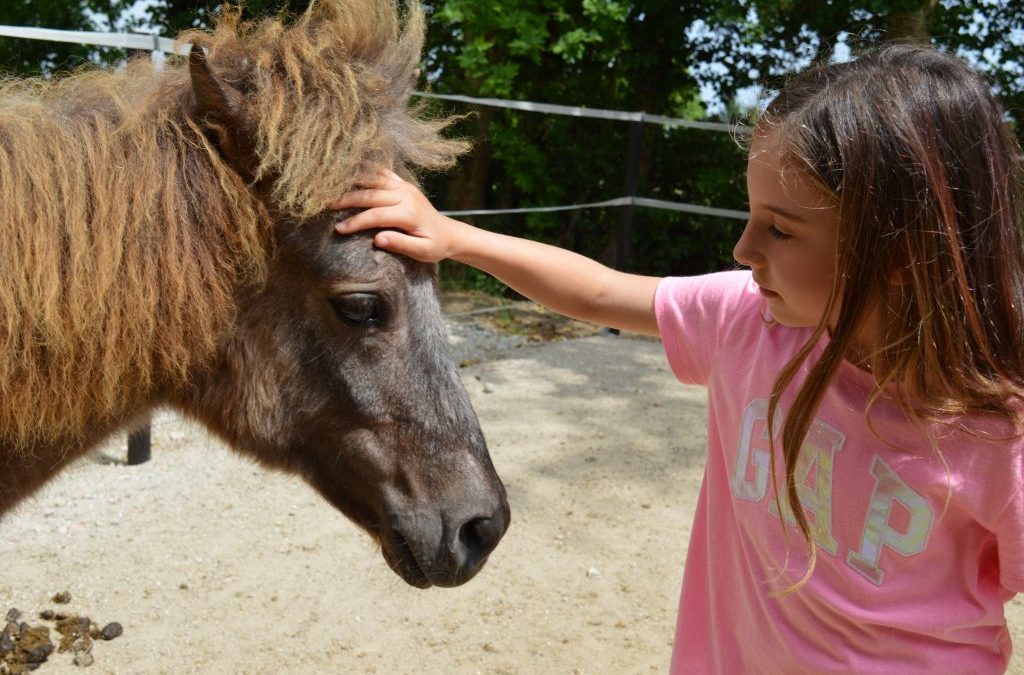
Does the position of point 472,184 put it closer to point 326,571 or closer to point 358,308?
point 326,571

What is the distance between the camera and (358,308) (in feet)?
5.74

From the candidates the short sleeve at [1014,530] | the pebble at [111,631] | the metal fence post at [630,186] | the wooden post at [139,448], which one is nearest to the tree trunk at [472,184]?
the metal fence post at [630,186]

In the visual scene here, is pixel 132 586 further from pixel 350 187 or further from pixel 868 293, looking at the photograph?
pixel 868 293

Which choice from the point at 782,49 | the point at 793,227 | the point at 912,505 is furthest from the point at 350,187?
the point at 782,49

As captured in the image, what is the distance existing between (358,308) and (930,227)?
1073 mm

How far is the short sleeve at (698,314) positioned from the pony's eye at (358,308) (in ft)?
2.15

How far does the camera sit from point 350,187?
5.67 feet

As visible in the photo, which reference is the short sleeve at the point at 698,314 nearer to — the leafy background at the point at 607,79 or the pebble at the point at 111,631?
the pebble at the point at 111,631

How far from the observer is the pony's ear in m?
1.65

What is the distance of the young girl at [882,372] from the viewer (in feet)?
4.52

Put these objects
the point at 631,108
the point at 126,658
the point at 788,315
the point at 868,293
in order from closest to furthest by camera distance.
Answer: the point at 868,293 < the point at 788,315 < the point at 126,658 < the point at 631,108

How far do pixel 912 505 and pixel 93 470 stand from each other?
11.5 ft

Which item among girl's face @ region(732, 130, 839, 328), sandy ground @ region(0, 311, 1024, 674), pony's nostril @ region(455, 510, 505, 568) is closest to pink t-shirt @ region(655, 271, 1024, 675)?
girl's face @ region(732, 130, 839, 328)

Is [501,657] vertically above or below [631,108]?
below
